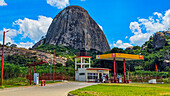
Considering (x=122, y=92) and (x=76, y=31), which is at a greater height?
(x=76, y=31)

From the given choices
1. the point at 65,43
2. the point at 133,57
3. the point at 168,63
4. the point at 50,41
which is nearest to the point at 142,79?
the point at 133,57

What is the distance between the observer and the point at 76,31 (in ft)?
434

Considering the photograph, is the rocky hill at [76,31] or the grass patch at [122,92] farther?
the rocky hill at [76,31]

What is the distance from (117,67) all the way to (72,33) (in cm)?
7582

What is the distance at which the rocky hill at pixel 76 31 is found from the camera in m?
128

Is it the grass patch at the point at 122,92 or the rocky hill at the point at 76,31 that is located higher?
the rocky hill at the point at 76,31

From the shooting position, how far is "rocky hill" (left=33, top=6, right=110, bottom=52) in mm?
A: 128262

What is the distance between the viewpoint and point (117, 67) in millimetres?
59969

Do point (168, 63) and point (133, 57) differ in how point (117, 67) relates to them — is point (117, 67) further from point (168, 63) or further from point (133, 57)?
point (133, 57)

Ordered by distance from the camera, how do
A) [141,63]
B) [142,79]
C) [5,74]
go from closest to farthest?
[5,74] < [142,79] < [141,63]

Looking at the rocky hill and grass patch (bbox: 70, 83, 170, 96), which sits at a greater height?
the rocky hill

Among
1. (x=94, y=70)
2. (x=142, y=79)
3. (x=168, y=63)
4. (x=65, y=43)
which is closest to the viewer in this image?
(x=142, y=79)

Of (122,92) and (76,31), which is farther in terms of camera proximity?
(76,31)

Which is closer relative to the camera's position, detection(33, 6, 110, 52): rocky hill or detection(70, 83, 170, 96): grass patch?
detection(70, 83, 170, 96): grass patch
